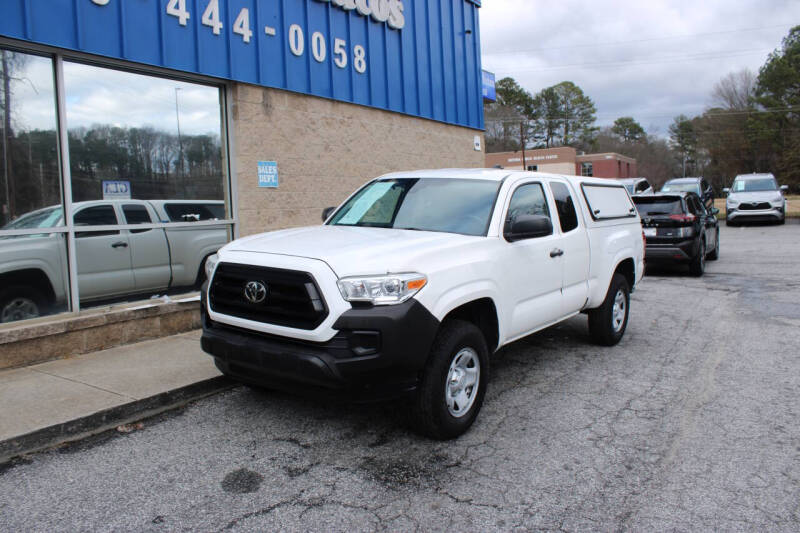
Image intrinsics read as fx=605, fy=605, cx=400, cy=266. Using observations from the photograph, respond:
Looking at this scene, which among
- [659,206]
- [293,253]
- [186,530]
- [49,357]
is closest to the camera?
[186,530]

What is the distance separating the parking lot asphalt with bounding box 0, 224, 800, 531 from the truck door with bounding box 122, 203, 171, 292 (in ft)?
9.11

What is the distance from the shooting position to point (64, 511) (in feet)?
11.1

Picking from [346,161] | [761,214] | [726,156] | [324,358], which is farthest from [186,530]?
→ [726,156]

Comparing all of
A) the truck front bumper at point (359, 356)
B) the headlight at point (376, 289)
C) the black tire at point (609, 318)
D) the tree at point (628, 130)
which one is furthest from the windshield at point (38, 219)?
the tree at point (628, 130)

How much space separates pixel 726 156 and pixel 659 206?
70.0m

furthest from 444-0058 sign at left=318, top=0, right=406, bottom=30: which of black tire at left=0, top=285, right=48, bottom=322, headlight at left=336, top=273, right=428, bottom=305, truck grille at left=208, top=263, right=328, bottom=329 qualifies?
headlight at left=336, top=273, right=428, bottom=305

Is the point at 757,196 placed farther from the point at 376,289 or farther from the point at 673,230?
the point at 376,289

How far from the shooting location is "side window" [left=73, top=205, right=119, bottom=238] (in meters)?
6.75

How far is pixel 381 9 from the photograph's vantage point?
1077cm

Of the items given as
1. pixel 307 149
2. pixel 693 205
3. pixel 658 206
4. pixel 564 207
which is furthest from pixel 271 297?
pixel 693 205

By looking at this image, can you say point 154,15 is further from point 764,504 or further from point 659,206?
point 659,206

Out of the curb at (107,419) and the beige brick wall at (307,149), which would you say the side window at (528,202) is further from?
the beige brick wall at (307,149)

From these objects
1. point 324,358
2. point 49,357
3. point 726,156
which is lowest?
point 49,357

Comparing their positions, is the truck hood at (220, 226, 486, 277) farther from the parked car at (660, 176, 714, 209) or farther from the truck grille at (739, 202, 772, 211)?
the truck grille at (739, 202, 772, 211)
